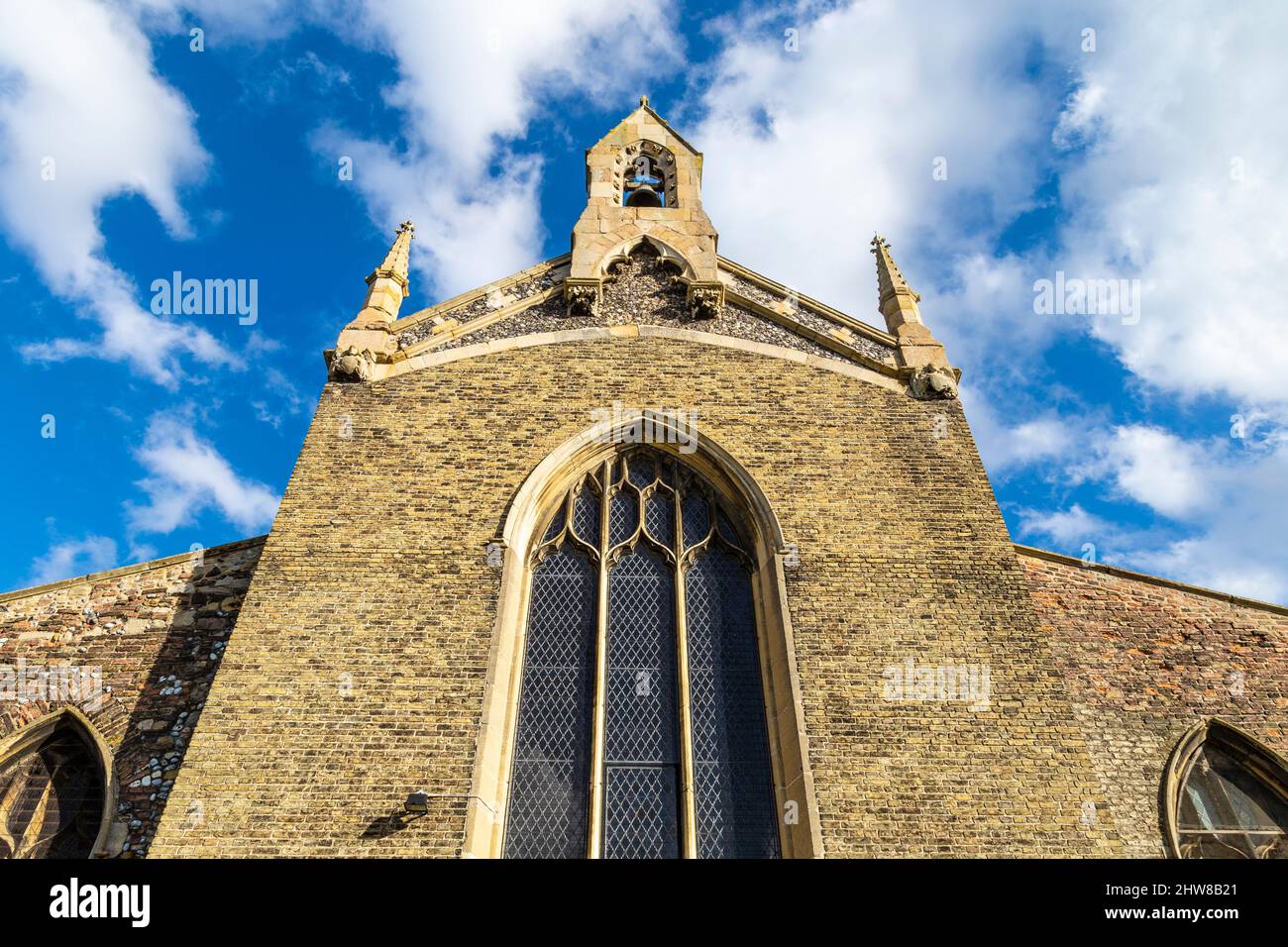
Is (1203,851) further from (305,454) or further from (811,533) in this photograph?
(305,454)

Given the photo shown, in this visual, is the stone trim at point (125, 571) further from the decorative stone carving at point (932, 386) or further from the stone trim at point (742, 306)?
the decorative stone carving at point (932, 386)

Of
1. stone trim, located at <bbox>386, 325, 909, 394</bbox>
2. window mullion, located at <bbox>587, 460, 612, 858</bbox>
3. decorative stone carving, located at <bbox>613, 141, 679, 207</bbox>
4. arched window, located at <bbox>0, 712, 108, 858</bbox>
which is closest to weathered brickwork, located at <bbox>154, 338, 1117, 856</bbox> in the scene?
stone trim, located at <bbox>386, 325, 909, 394</bbox>

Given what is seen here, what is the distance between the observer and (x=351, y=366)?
34.0 feet

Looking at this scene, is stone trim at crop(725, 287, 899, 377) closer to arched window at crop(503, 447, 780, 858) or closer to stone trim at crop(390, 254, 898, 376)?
stone trim at crop(390, 254, 898, 376)

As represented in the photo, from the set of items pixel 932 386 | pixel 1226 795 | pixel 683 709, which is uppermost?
pixel 932 386

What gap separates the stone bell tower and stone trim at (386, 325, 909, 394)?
1.47 feet

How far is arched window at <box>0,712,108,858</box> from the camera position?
752 cm

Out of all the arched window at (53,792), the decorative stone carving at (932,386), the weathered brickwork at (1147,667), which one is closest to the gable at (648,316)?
the decorative stone carving at (932,386)

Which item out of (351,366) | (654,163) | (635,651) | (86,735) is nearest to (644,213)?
(654,163)

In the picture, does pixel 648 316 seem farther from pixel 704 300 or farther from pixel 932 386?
pixel 932 386

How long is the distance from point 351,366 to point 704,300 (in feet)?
14.2

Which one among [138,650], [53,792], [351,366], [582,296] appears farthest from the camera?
[582,296]

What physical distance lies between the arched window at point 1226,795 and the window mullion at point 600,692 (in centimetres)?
485
